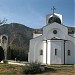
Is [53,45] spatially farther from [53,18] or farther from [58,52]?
[53,18]

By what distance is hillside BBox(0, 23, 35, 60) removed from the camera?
88.1 meters

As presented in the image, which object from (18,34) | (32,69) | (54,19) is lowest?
(32,69)

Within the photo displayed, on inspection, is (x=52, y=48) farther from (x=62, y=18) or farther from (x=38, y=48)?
(x=62, y=18)

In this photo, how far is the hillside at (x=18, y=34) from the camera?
A: 88125mm

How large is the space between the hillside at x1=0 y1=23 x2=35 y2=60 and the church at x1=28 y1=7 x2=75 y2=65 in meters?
41.0

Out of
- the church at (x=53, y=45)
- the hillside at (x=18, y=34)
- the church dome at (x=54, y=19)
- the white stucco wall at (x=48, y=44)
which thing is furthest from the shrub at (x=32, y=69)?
the hillside at (x=18, y=34)

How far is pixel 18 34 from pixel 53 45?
208ft

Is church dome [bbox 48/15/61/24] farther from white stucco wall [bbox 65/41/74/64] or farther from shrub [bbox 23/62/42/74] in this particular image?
shrub [bbox 23/62/42/74]

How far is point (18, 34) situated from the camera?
326ft

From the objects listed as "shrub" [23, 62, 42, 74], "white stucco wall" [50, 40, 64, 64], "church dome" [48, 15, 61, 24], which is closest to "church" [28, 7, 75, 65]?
"white stucco wall" [50, 40, 64, 64]

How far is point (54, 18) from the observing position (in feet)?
139

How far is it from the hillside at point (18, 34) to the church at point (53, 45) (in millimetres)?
41014

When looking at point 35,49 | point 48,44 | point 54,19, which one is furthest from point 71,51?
point 54,19

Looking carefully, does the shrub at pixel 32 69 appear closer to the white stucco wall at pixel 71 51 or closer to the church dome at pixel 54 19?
the white stucco wall at pixel 71 51
